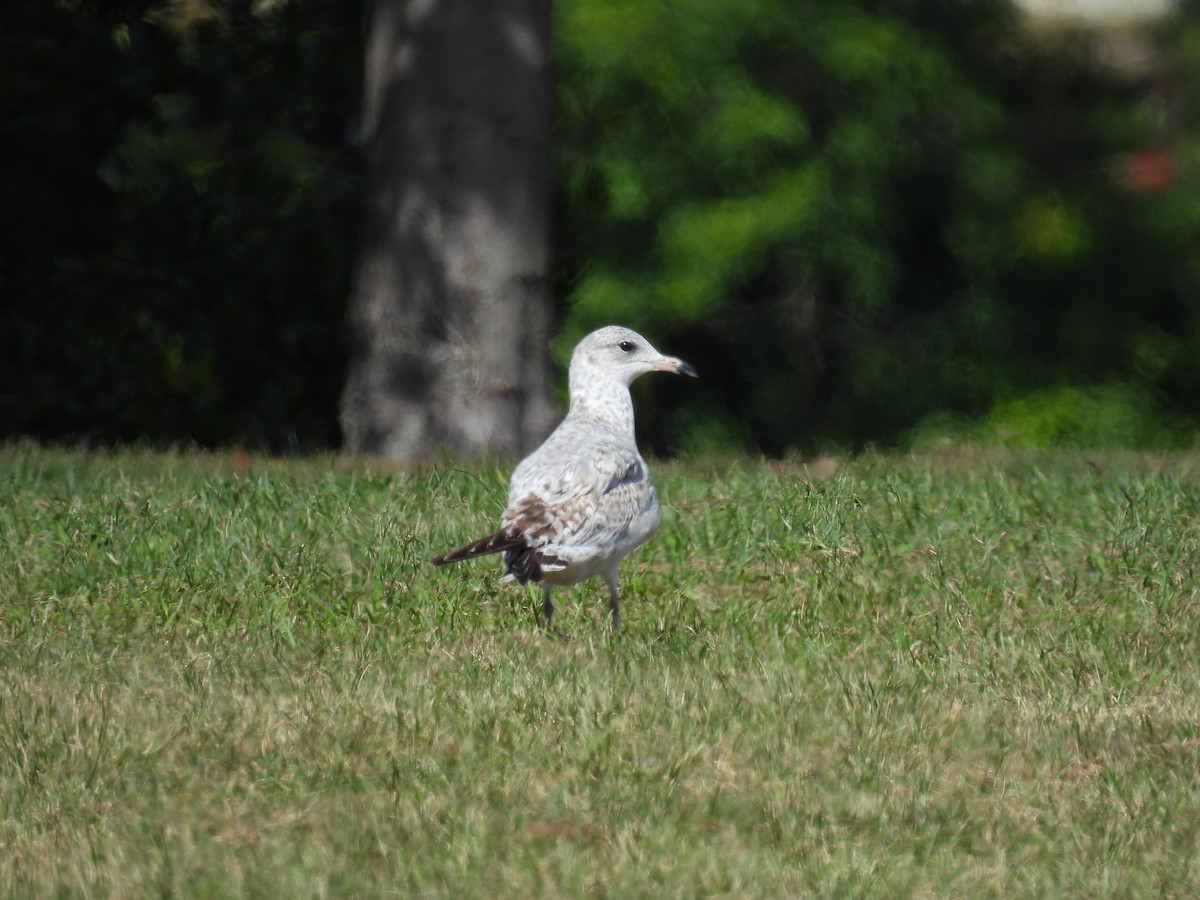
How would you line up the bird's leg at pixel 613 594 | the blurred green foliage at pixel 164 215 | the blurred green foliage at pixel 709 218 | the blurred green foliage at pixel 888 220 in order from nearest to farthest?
the bird's leg at pixel 613 594
the blurred green foliage at pixel 164 215
the blurred green foliage at pixel 709 218
the blurred green foliage at pixel 888 220

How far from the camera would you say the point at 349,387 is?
1063 cm

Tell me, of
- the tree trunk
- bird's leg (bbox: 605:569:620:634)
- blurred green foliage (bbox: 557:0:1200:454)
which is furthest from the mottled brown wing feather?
blurred green foliage (bbox: 557:0:1200:454)

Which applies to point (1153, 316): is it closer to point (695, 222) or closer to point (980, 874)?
point (695, 222)

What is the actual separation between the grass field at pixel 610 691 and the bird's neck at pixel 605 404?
76 centimetres

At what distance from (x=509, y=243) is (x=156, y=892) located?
6509mm

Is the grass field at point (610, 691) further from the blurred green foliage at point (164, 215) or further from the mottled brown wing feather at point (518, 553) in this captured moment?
the blurred green foliage at point (164, 215)

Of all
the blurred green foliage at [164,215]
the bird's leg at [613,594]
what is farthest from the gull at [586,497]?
the blurred green foliage at [164,215]

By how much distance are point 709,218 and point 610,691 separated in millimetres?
12069

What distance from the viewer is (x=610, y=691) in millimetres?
5824

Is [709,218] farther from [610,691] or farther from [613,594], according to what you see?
[610,691]

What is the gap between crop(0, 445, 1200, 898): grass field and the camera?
177 inches

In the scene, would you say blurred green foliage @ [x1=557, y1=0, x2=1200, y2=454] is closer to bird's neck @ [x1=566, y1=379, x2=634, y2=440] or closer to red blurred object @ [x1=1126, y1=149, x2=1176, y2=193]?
red blurred object @ [x1=1126, y1=149, x2=1176, y2=193]

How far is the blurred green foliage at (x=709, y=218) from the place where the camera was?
36.5ft

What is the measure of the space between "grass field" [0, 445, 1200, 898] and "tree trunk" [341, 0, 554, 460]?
113 cm
